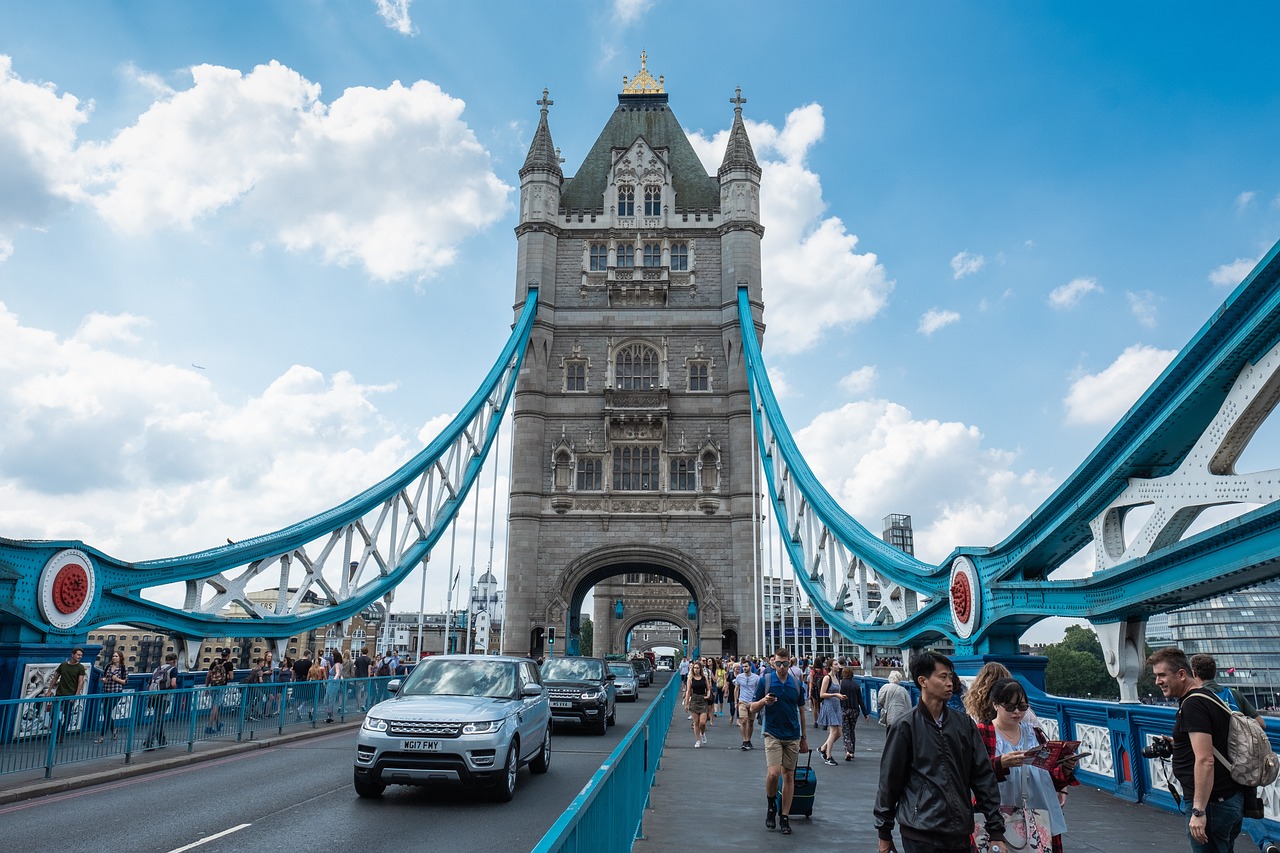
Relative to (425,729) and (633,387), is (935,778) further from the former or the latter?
(633,387)

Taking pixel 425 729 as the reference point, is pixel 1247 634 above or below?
above

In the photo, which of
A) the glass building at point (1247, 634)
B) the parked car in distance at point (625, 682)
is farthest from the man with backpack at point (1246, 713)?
the glass building at point (1247, 634)

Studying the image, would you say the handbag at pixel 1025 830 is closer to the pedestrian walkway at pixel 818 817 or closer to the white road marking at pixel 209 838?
the pedestrian walkway at pixel 818 817

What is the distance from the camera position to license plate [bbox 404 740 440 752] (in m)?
9.25

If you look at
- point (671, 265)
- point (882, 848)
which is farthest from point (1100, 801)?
point (671, 265)

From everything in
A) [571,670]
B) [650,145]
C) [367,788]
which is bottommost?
[367,788]

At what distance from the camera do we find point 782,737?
878cm

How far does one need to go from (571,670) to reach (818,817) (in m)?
10.2

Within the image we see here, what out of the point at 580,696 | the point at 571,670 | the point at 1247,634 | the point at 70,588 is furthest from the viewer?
the point at 1247,634

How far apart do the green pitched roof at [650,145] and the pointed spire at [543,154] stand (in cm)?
148

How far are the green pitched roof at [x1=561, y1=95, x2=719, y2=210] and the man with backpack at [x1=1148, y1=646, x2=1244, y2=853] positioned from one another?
40.4 metres

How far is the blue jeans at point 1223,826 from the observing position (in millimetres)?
5098

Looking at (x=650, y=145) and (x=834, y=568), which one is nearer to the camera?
(x=834, y=568)

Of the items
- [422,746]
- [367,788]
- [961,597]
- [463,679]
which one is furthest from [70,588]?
[961,597]
